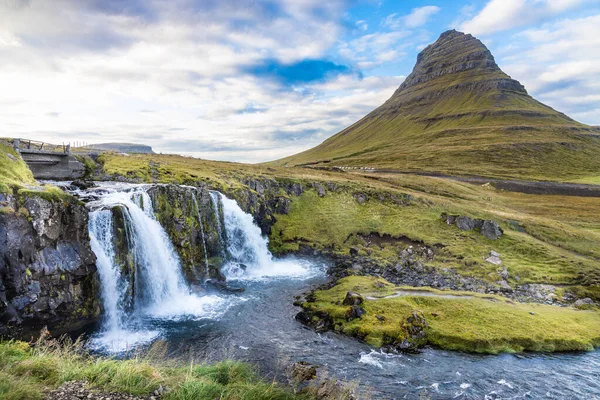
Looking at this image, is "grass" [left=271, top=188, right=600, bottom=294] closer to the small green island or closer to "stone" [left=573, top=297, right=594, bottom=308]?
the small green island

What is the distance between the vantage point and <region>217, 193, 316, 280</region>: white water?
42.5 m

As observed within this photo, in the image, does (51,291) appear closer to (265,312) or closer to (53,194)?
(53,194)

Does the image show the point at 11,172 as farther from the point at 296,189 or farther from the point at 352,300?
the point at 296,189

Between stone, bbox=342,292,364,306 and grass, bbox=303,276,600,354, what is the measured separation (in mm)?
581

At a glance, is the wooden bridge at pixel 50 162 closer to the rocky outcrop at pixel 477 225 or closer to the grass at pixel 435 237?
the grass at pixel 435 237

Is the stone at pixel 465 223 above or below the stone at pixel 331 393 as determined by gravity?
above

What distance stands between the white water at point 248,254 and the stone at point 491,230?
2916 cm

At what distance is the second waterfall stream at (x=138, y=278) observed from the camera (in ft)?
89.1

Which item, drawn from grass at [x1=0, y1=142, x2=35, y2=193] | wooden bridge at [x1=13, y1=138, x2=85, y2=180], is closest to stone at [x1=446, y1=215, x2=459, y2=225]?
grass at [x1=0, y1=142, x2=35, y2=193]

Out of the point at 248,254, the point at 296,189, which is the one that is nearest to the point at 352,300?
the point at 248,254

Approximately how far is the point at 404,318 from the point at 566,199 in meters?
101

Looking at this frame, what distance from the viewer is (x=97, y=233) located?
96.9 ft

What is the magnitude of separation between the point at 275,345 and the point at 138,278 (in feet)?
50.8

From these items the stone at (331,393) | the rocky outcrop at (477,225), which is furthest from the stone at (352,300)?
the rocky outcrop at (477,225)
